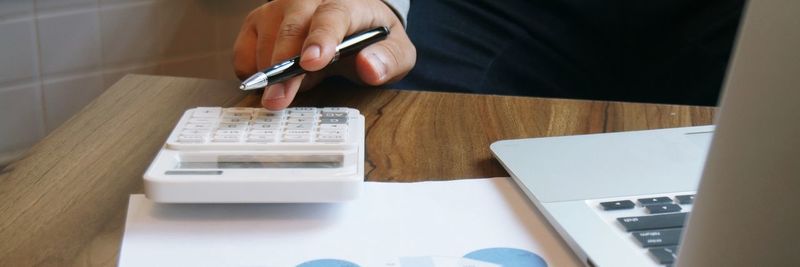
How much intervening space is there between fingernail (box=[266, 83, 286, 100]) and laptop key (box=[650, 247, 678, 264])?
0.90ft

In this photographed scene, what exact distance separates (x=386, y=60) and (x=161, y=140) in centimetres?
19

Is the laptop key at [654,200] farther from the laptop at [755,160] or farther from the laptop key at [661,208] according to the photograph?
the laptop at [755,160]

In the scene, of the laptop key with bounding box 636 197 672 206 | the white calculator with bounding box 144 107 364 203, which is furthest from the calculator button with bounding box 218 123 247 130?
the laptop key with bounding box 636 197 672 206

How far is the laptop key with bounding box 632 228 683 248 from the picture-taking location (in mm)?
406

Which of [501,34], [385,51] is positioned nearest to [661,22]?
[501,34]

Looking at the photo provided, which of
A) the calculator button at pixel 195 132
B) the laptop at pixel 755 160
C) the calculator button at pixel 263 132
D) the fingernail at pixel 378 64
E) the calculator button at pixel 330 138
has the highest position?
the laptop at pixel 755 160

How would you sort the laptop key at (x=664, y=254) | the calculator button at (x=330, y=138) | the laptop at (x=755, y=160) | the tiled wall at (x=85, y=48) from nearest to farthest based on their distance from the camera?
1. the laptop at (x=755, y=160)
2. the laptop key at (x=664, y=254)
3. the calculator button at (x=330, y=138)
4. the tiled wall at (x=85, y=48)

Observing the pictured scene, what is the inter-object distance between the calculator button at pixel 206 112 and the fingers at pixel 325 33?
0.07 meters

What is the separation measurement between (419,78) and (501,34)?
0.56ft

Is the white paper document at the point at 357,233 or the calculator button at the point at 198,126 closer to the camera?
the white paper document at the point at 357,233

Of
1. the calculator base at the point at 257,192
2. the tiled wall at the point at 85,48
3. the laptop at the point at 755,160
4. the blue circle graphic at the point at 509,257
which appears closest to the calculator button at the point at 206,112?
the calculator base at the point at 257,192

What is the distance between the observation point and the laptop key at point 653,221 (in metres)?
0.42

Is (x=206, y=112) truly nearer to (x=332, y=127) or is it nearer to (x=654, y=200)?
(x=332, y=127)

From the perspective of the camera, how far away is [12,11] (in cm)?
103
